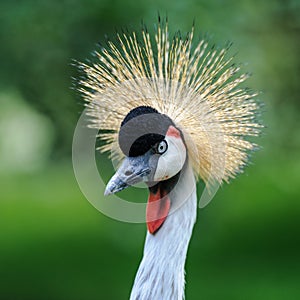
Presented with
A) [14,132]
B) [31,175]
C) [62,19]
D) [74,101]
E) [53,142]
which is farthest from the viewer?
[31,175]

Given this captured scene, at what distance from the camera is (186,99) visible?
7.22 feet

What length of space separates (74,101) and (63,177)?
72.4 inches

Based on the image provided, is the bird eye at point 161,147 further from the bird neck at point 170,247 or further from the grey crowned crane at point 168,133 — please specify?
the bird neck at point 170,247

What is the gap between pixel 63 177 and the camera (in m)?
5.78

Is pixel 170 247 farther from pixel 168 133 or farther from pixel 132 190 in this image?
pixel 132 190

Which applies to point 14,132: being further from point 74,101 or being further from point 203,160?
point 203,160

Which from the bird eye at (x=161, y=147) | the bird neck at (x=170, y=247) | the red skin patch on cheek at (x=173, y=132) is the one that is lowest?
the bird neck at (x=170, y=247)

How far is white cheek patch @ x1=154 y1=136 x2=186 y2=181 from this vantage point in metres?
2.08

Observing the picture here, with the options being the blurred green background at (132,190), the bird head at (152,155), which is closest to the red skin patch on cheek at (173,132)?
the bird head at (152,155)

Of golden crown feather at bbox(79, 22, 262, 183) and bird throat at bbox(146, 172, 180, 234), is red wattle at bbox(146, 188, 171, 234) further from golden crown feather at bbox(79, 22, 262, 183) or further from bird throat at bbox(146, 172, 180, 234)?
golden crown feather at bbox(79, 22, 262, 183)

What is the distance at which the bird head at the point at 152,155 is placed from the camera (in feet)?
6.66

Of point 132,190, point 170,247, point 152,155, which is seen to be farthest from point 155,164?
point 132,190

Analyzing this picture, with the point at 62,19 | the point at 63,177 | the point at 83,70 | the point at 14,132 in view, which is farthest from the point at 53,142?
the point at 83,70

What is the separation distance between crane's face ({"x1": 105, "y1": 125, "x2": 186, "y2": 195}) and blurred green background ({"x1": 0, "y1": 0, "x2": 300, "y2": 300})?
3.54 feet
